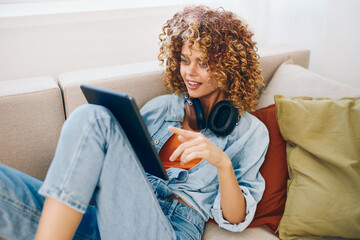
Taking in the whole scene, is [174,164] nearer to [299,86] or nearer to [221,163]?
[221,163]

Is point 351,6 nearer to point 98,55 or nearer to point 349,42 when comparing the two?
point 349,42

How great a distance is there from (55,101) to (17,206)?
481 millimetres

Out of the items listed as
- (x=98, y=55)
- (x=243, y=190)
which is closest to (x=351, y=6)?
(x=243, y=190)

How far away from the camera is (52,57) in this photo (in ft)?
4.95

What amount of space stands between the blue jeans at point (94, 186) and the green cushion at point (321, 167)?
47 centimetres

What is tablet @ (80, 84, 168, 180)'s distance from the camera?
0.71 m

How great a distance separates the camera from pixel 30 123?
3.72ft

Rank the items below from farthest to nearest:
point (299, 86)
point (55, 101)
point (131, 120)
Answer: point (299, 86)
point (55, 101)
point (131, 120)

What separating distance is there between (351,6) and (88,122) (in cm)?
157

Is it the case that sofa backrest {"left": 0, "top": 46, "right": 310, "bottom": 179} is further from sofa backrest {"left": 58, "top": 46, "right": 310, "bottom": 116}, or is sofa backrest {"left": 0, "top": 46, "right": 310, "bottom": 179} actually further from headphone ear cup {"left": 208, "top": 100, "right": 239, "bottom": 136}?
headphone ear cup {"left": 208, "top": 100, "right": 239, "bottom": 136}

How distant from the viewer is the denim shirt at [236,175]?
3.37 feet

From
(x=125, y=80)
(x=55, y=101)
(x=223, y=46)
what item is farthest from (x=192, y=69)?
(x=55, y=101)

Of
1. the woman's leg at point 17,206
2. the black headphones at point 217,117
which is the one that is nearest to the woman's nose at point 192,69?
the black headphones at point 217,117

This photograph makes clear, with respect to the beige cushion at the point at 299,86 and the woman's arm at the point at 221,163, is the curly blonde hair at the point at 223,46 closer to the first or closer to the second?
the beige cushion at the point at 299,86
